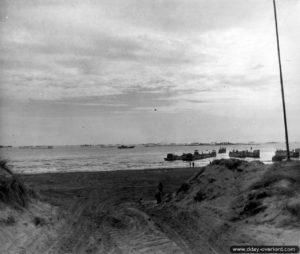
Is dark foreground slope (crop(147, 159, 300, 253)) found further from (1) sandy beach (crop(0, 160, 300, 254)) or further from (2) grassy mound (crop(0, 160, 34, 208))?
(2) grassy mound (crop(0, 160, 34, 208))

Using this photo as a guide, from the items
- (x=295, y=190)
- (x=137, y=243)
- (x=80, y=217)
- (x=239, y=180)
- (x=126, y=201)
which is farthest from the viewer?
(x=126, y=201)

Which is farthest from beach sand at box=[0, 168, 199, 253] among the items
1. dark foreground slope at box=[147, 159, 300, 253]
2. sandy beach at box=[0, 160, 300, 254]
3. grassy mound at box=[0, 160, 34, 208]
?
dark foreground slope at box=[147, 159, 300, 253]

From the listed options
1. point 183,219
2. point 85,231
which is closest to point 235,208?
point 183,219

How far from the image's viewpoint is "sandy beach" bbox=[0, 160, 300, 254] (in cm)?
1051

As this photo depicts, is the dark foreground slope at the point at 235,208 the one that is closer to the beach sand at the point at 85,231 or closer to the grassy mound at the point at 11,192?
the beach sand at the point at 85,231

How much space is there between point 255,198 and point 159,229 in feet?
14.9

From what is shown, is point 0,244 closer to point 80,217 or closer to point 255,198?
point 80,217

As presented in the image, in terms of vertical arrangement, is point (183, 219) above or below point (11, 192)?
below

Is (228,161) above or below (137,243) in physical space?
above

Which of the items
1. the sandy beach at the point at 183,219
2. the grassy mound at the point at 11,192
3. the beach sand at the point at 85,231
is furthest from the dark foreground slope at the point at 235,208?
the grassy mound at the point at 11,192

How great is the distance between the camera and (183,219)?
14.6 metres

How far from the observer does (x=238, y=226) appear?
1242 cm

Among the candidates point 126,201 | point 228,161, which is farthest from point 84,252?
point 228,161

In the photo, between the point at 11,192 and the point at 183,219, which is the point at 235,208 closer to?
the point at 183,219
